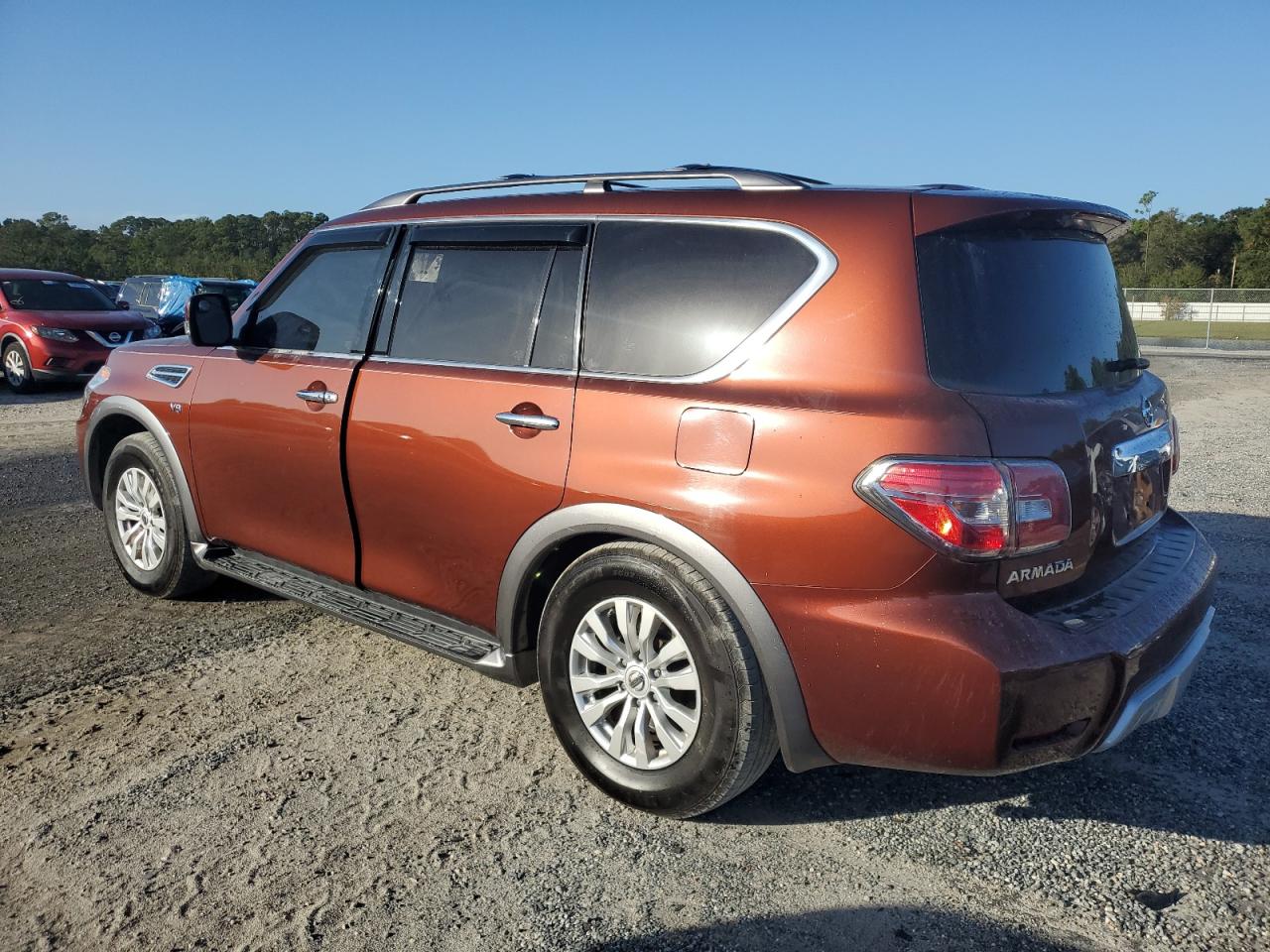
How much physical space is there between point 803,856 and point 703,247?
1.81 m

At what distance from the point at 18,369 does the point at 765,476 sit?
15.6 m

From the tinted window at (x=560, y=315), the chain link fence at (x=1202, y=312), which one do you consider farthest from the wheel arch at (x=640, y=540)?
the chain link fence at (x=1202, y=312)

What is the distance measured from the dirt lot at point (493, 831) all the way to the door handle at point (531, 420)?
1153 mm

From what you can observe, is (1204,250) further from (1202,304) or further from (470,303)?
(470,303)

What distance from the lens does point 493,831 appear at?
117 inches

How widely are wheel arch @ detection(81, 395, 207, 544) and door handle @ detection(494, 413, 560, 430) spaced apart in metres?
2.14

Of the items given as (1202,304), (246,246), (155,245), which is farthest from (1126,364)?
(155,245)

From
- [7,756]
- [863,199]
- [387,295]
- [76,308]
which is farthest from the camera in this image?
[76,308]

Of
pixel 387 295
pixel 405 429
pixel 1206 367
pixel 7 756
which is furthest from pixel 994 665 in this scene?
pixel 1206 367

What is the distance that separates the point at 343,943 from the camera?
2455 millimetres

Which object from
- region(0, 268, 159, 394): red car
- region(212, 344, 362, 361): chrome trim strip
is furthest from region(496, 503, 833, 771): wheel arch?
region(0, 268, 159, 394): red car

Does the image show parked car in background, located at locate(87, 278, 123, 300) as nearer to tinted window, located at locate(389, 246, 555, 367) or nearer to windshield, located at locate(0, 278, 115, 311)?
windshield, located at locate(0, 278, 115, 311)

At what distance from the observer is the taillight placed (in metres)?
2.50

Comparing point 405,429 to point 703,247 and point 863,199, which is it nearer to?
point 703,247
